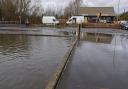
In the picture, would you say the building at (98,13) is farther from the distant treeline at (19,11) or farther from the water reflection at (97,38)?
the water reflection at (97,38)

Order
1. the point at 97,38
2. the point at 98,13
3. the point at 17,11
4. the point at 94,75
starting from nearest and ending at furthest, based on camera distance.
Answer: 1. the point at 94,75
2. the point at 97,38
3. the point at 17,11
4. the point at 98,13

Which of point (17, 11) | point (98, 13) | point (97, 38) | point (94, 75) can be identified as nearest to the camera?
point (94, 75)

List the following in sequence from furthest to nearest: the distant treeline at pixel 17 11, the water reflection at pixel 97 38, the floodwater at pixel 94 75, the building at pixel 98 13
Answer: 1. the building at pixel 98 13
2. the distant treeline at pixel 17 11
3. the water reflection at pixel 97 38
4. the floodwater at pixel 94 75

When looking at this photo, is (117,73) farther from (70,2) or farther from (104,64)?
(70,2)

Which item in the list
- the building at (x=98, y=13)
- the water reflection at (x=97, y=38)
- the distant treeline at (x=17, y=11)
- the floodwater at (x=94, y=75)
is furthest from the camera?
the building at (x=98, y=13)

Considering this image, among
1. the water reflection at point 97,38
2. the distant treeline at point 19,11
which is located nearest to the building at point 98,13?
the distant treeline at point 19,11

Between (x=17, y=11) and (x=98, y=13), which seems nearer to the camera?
(x=17, y=11)

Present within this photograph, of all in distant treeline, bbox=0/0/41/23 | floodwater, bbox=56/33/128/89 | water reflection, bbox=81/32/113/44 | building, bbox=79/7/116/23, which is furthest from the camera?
building, bbox=79/7/116/23

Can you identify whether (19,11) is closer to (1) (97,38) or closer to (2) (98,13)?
(2) (98,13)

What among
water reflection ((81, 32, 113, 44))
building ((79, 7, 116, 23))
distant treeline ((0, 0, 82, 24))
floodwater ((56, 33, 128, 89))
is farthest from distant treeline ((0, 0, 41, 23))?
floodwater ((56, 33, 128, 89))

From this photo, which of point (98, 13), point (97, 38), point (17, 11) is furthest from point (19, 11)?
point (97, 38)

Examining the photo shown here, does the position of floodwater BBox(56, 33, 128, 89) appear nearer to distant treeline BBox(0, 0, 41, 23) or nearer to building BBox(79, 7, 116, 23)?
distant treeline BBox(0, 0, 41, 23)

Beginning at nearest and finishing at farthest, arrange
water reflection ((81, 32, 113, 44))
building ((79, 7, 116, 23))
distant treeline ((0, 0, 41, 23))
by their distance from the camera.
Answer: water reflection ((81, 32, 113, 44)), distant treeline ((0, 0, 41, 23)), building ((79, 7, 116, 23))

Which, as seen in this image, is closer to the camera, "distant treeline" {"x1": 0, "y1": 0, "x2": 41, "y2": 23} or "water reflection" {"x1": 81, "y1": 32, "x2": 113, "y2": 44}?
"water reflection" {"x1": 81, "y1": 32, "x2": 113, "y2": 44}
